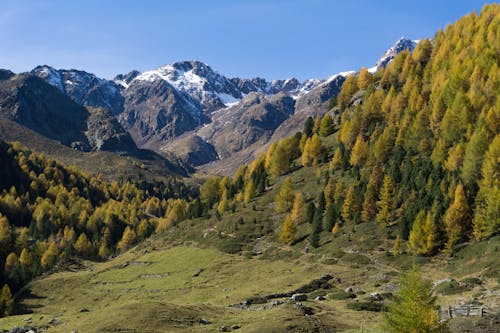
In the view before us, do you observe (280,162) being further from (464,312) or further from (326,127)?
(464,312)

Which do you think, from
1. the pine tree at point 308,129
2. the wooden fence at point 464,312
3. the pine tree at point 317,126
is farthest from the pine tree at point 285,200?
the wooden fence at point 464,312

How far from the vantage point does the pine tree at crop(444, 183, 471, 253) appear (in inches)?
3342

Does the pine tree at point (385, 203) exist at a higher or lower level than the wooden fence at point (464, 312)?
higher

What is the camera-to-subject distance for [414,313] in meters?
31.5

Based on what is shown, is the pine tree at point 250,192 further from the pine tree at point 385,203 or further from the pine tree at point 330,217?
the pine tree at point 385,203

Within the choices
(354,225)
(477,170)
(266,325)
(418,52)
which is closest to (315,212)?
(354,225)

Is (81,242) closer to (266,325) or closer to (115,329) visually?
(115,329)

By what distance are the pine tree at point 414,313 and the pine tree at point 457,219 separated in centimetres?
5723

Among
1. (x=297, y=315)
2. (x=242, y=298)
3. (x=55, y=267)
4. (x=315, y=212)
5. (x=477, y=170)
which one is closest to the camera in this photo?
(x=297, y=315)

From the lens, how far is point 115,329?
53.0m

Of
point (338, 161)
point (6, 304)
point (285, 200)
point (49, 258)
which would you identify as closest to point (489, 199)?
point (285, 200)

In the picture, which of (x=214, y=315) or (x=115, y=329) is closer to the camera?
(x=115, y=329)

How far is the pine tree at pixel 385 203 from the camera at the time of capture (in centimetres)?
10006

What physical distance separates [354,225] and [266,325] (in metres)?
59.8
